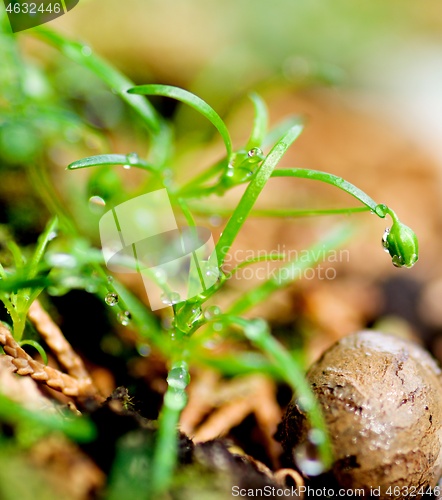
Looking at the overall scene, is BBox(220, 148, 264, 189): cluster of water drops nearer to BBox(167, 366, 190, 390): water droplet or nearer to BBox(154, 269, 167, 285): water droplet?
BBox(154, 269, 167, 285): water droplet

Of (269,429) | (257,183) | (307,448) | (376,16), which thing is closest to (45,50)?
(257,183)

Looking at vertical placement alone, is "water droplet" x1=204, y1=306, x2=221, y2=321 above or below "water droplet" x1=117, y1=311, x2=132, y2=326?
above

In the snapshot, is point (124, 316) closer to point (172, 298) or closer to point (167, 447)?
point (172, 298)

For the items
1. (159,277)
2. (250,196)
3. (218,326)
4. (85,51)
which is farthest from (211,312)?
(85,51)

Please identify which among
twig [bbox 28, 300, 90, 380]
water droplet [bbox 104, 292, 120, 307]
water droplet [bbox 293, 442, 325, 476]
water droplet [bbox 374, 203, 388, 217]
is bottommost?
twig [bbox 28, 300, 90, 380]

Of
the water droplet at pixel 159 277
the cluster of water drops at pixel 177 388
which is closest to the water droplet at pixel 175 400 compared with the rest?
the cluster of water drops at pixel 177 388

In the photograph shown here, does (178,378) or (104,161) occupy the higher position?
(104,161)

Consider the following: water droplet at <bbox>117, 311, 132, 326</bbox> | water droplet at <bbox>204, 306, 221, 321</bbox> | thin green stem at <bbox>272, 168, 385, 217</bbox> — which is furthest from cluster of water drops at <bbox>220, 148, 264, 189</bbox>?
water droplet at <bbox>117, 311, 132, 326</bbox>
